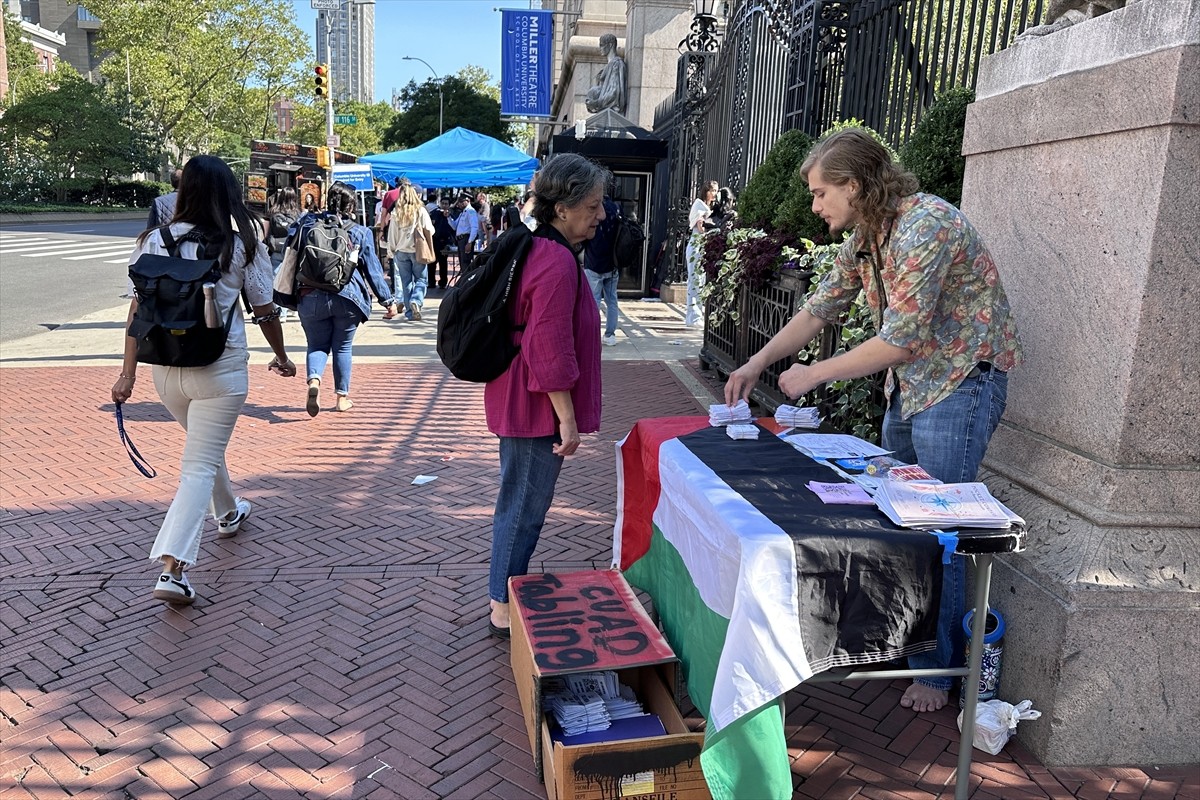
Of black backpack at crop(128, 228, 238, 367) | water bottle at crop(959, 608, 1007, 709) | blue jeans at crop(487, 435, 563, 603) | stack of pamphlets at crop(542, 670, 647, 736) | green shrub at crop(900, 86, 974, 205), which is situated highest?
green shrub at crop(900, 86, 974, 205)

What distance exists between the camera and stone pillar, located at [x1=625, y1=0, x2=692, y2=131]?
64.1ft

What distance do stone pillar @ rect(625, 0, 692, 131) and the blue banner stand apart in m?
6.54

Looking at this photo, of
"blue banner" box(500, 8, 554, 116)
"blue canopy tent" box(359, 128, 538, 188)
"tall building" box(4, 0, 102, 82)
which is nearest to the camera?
"blue canopy tent" box(359, 128, 538, 188)

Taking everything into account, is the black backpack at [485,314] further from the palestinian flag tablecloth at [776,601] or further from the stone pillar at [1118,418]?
the stone pillar at [1118,418]

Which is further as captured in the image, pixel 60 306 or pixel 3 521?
pixel 60 306

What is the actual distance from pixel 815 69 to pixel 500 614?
19.8 ft

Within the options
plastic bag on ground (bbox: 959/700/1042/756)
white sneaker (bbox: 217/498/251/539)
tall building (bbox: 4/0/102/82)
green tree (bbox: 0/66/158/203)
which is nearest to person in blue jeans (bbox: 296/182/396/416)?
white sneaker (bbox: 217/498/251/539)

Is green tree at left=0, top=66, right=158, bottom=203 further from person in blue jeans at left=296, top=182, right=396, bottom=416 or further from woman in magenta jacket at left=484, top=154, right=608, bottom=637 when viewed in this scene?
woman in magenta jacket at left=484, top=154, right=608, bottom=637

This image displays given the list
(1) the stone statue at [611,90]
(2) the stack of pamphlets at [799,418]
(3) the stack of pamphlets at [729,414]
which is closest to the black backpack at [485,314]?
(3) the stack of pamphlets at [729,414]

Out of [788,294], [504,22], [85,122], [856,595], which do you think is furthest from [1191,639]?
[85,122]

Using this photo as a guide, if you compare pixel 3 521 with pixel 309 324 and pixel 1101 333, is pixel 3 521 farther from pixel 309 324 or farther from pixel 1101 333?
pixel 1101 333

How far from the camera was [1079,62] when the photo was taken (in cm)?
312

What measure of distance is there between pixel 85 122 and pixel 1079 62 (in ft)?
157

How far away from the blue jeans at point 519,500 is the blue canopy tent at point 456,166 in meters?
13.0
